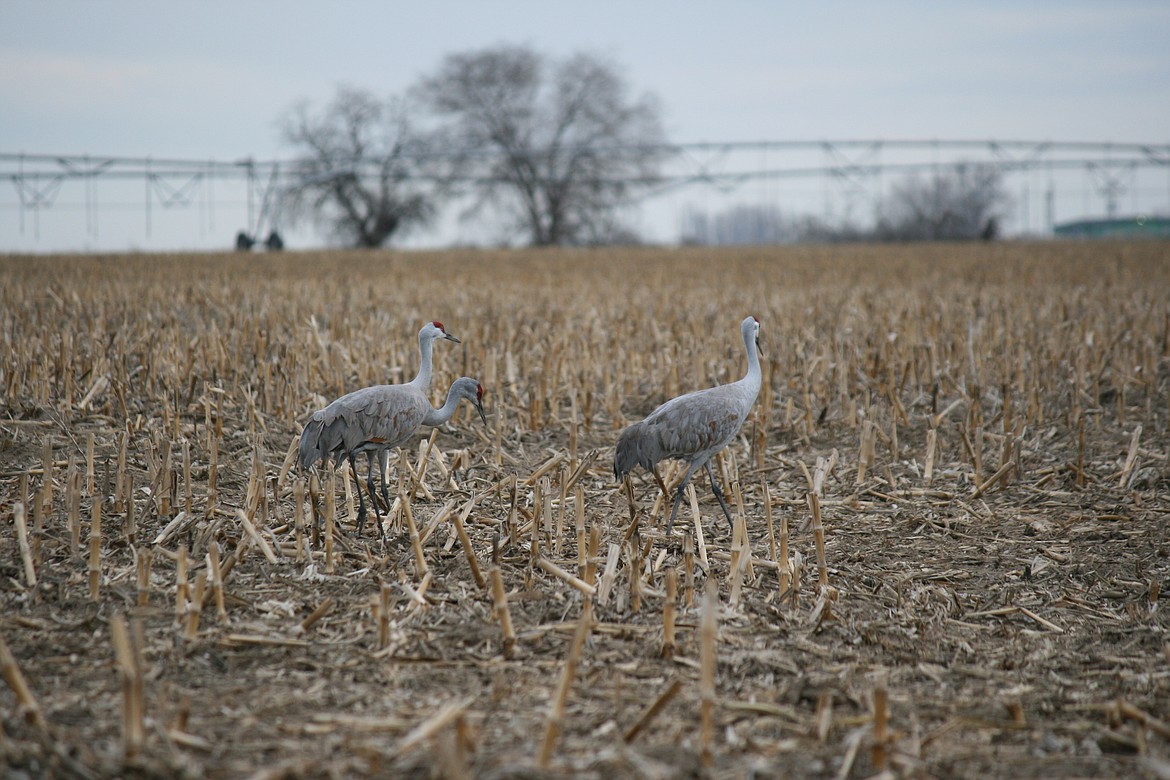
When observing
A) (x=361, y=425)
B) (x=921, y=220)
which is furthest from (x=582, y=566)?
(x=921, y=220)

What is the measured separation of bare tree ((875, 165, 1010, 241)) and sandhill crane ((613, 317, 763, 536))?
37595 millimetres

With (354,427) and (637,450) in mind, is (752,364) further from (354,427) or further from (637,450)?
(354,427)

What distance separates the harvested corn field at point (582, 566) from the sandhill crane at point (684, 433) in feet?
0.68

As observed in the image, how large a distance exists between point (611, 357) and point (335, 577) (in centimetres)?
538

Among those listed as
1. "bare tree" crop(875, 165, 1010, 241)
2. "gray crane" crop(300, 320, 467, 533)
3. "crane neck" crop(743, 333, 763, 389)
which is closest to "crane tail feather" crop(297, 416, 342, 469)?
"gray crane" crop(300, 320, 467, 533)

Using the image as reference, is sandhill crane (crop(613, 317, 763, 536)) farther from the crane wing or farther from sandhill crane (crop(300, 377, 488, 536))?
sandhill crane (crop(300, 377, 488, 536))

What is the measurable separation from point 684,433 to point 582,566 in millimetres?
1321

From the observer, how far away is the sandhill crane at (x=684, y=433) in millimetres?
5605

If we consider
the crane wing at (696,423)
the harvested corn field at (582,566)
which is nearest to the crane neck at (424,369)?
the harvested corn field at (582,566)

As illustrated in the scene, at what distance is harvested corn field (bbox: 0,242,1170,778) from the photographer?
319 cm

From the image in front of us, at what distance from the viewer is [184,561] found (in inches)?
159

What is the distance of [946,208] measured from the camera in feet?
168

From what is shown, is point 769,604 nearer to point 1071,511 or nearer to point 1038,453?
point 1071,511

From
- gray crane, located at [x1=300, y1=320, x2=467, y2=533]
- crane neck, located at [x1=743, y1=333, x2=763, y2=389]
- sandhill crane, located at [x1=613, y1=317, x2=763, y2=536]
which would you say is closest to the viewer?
gray crane, located at [x1=300, y1=320, x2=467, y2=533]
